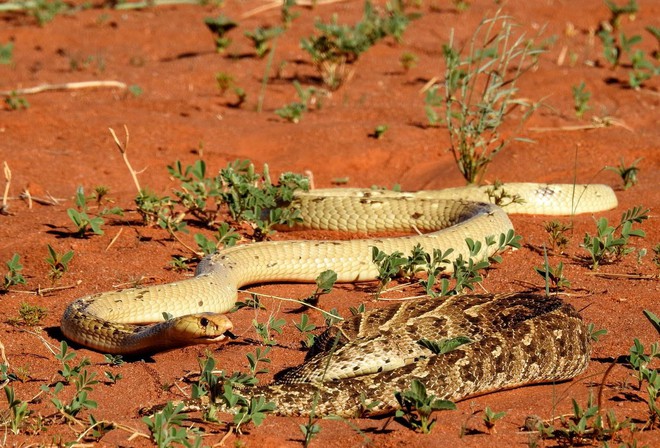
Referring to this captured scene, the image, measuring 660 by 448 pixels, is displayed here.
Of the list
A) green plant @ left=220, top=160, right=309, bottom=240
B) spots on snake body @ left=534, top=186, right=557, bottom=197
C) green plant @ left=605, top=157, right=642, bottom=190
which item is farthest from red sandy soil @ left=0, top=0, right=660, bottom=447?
green plant @ left=220, top=160, right=309, bottom=240

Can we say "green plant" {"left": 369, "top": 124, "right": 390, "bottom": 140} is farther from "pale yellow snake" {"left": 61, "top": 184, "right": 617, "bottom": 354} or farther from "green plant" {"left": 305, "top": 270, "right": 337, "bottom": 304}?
"green plant" {"left": 305, "top": 270, "right": 337, "bottom": 304}

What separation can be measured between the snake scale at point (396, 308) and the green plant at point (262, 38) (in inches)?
195

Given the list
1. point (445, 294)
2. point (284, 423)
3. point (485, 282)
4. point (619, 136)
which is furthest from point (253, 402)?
point (619, 136)

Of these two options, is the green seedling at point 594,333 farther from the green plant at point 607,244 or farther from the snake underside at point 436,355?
the green plant at point 607,244

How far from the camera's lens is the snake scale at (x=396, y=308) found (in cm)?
529

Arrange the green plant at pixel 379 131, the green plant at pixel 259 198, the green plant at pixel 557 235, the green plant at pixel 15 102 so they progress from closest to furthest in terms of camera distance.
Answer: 1. the green plant at pixel 557 235
2. the green plant at pixel 259 198
3. the green plant at pixel 379 131
4. the green plant at pixel 15 102

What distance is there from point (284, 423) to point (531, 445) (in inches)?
49.0

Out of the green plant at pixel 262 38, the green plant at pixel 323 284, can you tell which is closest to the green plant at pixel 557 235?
the green plant at pixel 323 284

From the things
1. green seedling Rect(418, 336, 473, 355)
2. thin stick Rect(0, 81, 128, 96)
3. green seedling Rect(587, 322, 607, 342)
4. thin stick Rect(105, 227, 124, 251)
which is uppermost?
green seedling Rect(418, 336, 473, 355)

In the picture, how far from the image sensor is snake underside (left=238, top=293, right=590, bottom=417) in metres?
5.17

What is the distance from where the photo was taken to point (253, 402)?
4.96m

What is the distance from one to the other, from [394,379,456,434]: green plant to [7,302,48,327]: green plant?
2688mm

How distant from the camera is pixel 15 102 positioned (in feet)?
38.9

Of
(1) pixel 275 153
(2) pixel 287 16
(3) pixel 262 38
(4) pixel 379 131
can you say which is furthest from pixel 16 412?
(2) pixel 287 16
